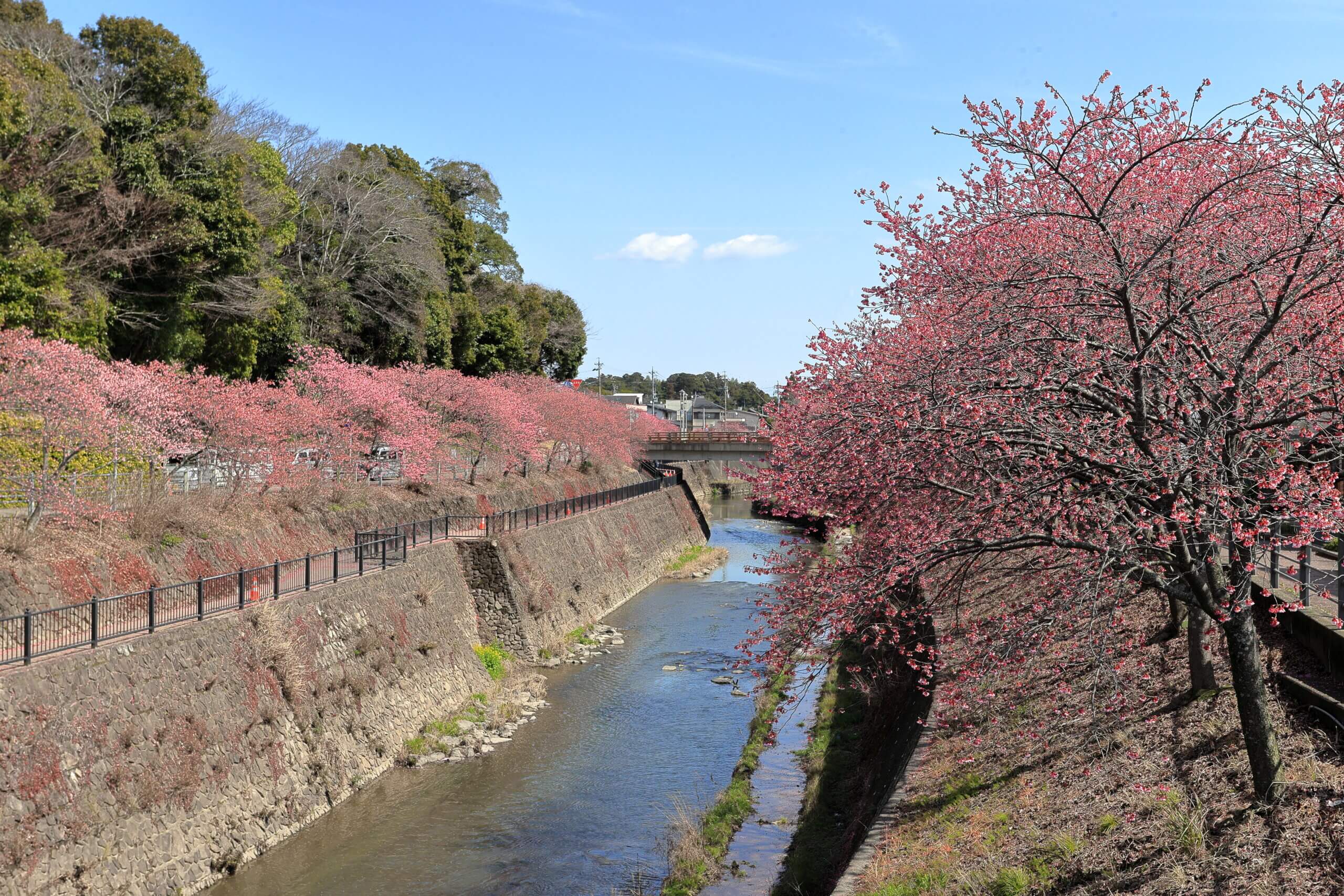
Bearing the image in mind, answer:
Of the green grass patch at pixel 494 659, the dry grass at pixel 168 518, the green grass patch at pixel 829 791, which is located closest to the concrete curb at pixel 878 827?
the green grass patch at pixel 829 791

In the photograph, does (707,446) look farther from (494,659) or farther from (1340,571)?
(1340,571)

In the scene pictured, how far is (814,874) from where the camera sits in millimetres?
13352

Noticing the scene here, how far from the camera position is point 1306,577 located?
10.9 metres

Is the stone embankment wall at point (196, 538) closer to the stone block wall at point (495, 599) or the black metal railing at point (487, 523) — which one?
the black metal railing at point (487, 523)

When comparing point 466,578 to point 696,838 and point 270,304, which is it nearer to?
point 270,304

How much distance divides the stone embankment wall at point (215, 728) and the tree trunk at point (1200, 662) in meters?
12.5

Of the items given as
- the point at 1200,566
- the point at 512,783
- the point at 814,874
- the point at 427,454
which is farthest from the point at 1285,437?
the point at 427,454

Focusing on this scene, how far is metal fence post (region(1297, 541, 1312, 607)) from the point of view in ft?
32.3

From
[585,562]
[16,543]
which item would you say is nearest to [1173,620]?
[16,543]

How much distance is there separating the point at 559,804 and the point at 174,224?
647 inches

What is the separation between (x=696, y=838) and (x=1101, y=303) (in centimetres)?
981

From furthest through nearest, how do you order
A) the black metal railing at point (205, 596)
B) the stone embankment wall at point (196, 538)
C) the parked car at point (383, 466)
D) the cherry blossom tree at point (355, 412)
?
1. the parked car at point (383, 466)
2. the cherry blossom tree at point (355, 412)
3. the stone embankment wall at point (196, 538)
4. the black metal railing at point (205, 596)

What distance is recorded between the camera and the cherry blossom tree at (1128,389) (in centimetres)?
812

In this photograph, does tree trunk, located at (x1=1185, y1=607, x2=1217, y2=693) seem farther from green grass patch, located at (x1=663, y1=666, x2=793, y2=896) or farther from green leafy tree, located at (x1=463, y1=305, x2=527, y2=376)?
green leafy tree, located at (x1=463, y1=305, x2=527, y2=376)
